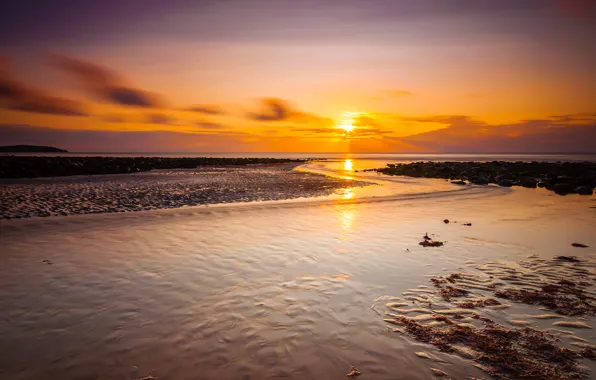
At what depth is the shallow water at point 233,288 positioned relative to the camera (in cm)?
430

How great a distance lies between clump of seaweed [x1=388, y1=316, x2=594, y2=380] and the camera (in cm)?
405

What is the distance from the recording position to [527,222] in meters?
13.2

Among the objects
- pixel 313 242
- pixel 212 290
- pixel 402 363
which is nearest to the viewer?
pixel 402 363

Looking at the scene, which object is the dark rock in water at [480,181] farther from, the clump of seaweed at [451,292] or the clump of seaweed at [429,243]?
the clump of seaweed at [451,292]

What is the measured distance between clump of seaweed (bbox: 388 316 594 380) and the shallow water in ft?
1.01

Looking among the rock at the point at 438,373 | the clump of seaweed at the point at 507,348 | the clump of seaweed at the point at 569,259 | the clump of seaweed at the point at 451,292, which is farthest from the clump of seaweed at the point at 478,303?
the clump of seaweed at the point at 569,259

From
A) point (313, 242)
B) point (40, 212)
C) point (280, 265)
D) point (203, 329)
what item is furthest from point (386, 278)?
point (40, 212)

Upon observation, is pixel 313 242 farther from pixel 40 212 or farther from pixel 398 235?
pixel 40 212

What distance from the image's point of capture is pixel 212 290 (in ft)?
21.6

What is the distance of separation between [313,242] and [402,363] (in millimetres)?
6039

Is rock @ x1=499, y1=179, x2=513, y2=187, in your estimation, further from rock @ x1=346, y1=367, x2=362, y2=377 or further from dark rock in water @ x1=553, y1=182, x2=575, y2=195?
rock @ x1=346, y1=367, x2=362, y2=377

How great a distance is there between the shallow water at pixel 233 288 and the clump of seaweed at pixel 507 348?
0.31 m

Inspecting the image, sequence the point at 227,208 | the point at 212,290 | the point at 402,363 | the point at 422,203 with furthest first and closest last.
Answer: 1. the point at 422,203
2. the point at 227,208
3. the point at 212,290
4. the point at 402,363

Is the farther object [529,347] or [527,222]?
[527,222]
